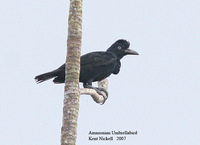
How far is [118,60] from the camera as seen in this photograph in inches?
443

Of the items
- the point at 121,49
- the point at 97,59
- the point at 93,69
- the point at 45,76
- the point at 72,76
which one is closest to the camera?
the point at 72,76

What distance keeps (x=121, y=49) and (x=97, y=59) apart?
1055mm

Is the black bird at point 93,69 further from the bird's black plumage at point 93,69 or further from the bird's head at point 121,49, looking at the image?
the bird's head at point 121,49

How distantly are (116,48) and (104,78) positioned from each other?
99 centimetres

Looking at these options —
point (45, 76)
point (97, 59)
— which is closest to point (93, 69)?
point (97, 59)

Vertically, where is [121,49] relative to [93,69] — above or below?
above

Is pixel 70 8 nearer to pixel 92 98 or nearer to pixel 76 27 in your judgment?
pixel 76 27

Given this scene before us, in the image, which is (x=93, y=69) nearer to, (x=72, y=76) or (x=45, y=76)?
(x=45, y=76)

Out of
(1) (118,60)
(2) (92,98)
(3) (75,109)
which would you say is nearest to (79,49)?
(3) (75,109)

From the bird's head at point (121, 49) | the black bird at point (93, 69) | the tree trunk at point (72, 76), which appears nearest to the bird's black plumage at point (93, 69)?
the black bird at point (93, 69)

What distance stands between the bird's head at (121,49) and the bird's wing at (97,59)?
0.51 m

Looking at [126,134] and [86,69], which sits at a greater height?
[86,69]

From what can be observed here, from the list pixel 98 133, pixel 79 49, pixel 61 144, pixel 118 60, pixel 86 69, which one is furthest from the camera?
pixel 118 60

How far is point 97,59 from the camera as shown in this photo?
10469 millimetres
